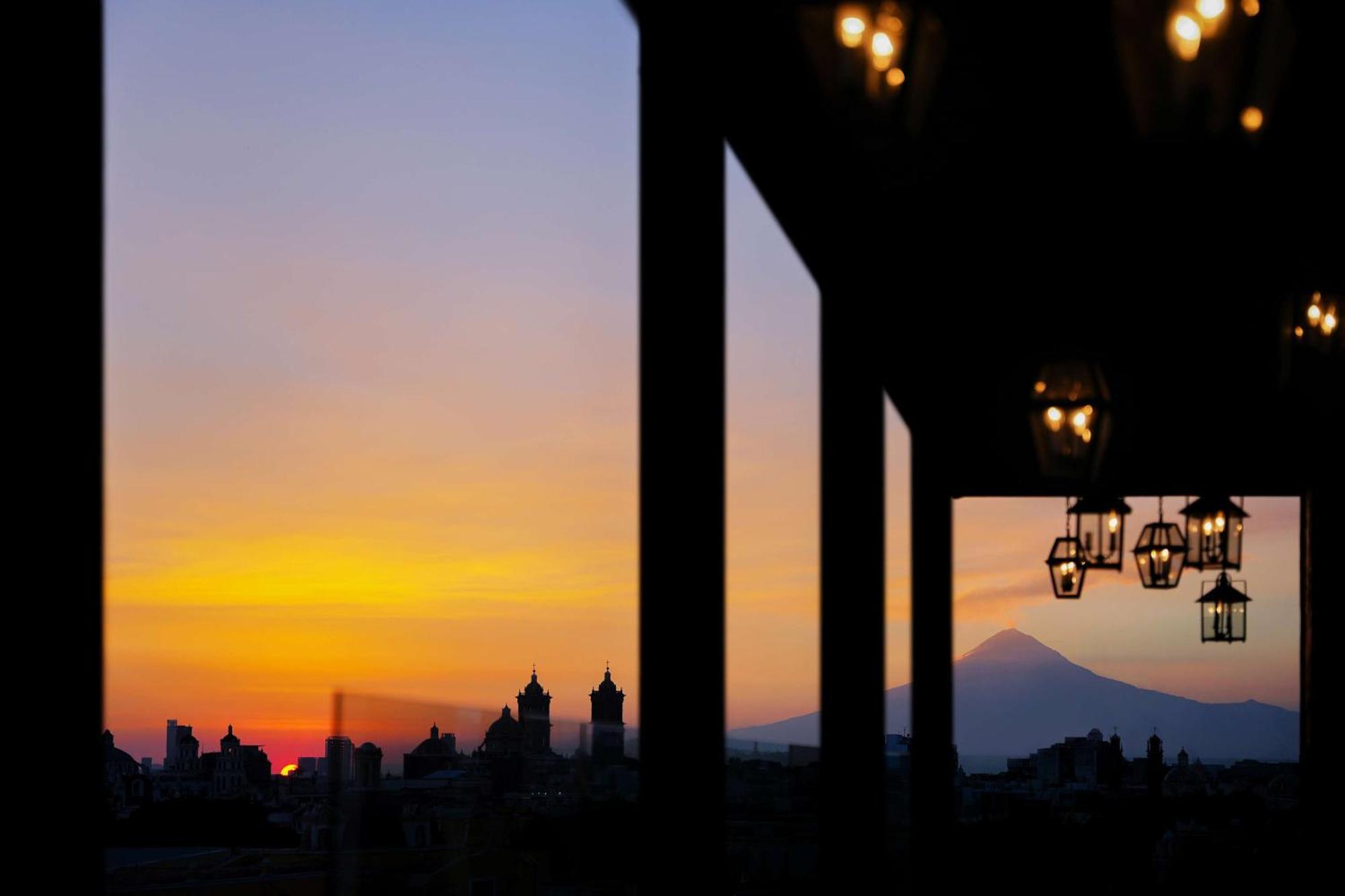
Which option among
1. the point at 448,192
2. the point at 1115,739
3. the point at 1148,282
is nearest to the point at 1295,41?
the point at 448,192

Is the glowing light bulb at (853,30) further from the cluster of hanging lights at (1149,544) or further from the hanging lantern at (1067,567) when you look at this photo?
the hanging lantern at (1067,567)

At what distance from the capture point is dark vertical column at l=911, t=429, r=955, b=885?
10844mm

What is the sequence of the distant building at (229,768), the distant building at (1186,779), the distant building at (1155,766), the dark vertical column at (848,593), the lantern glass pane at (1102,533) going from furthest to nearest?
the distant building at (1155,766) < the distant building at (1186,779) < the lantern glass pane at (1102,533) < the dark vertical column at (848,593) < the distant building at (229,768)

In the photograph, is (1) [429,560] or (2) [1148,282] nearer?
(1) [429,560]

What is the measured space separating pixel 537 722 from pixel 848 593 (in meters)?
3.23

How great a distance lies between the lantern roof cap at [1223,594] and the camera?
9984 mm

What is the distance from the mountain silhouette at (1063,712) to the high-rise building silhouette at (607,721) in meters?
6.82

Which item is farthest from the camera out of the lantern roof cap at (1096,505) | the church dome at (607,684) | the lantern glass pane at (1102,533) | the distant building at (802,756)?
the lantern glass pane at (1102,533)

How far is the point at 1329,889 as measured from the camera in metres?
10.1

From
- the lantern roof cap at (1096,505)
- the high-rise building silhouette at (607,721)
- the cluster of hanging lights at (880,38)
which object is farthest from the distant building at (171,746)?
the lantern roof cap at (1096,505)

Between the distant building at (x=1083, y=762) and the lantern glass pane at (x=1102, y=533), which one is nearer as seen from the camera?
the lantern glass pane at (x=1102, y=533)

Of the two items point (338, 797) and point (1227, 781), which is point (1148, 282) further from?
point (1227, 781)

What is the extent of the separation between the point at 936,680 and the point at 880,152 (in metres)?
8.31

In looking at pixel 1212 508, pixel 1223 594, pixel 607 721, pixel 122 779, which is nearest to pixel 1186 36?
pixel 607 721
